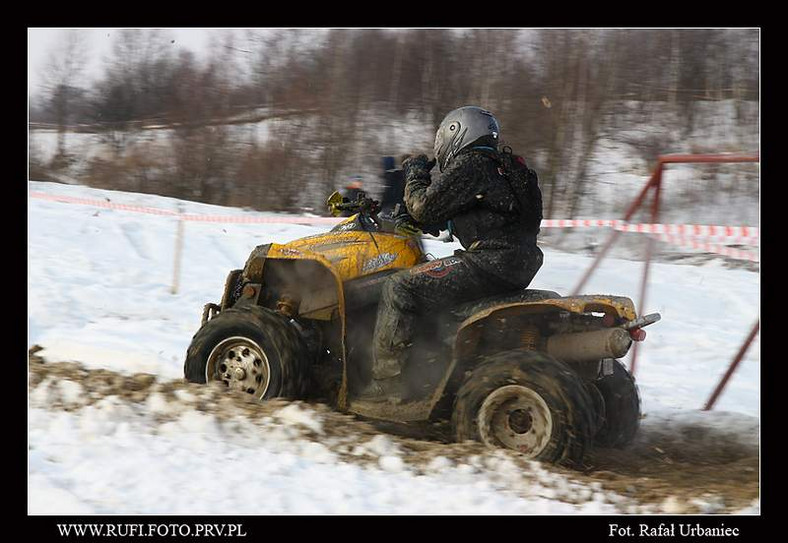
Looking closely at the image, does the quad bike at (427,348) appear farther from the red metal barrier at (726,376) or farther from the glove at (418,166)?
the red metal barrier at (726,376)

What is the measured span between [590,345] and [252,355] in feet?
6.99

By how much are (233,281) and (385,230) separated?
113 centimetres

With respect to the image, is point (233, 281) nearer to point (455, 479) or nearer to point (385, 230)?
point (385, 230)

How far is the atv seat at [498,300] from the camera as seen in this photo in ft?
17.9

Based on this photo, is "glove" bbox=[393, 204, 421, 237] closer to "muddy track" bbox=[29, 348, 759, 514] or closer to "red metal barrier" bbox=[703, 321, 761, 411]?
"muddy track" bbox=[29, 348, 759, 514]

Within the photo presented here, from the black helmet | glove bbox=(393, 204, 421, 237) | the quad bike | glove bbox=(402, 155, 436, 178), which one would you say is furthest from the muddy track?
the black helmet

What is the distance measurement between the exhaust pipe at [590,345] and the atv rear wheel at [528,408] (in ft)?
0.83

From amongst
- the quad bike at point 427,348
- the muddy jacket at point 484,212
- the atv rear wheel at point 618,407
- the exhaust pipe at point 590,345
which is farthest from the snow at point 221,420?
the muddy jacket at point 484,212

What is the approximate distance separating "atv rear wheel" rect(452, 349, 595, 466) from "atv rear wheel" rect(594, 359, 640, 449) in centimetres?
89

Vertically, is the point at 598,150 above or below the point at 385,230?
above

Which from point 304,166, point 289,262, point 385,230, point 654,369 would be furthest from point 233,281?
point 304,166

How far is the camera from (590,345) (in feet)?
17.6

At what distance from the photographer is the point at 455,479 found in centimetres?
495

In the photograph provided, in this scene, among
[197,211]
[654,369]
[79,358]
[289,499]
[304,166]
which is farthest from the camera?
[304,166]
